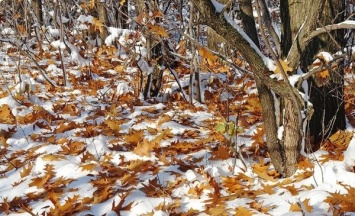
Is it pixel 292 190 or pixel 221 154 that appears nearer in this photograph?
pixel 292 190

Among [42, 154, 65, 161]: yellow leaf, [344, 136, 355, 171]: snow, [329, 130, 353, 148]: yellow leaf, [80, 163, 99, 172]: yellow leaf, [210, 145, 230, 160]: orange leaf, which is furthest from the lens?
[42, 154, 65, 161]: yellow leaf

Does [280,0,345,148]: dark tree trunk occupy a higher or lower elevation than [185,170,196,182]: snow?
higher

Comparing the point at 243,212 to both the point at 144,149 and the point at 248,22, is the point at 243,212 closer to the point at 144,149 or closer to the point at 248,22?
the point at 144,149

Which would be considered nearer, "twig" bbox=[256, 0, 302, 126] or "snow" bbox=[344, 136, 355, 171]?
"twig" bbox=[256, 0, 302, 126]

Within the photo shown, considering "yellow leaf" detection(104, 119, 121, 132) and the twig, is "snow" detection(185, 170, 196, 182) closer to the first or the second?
the twig

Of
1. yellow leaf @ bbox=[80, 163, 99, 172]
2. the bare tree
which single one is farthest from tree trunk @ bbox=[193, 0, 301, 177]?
yellow leaf @ bbox=[80, 163, 99, 172]

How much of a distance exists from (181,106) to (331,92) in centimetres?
249

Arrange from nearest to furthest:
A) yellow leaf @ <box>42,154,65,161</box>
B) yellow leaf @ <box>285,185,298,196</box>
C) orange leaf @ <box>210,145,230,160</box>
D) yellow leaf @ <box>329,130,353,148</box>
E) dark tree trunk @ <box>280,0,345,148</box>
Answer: yellow leaf @ <box>285,185,298,196</box> → dark tree trunk @ <box>280,0,345,148</box> → yellow leaf @ <box>329,130,353,148</box> → orange leaf @ <box>210,145,230,160</box> → yellow leaf @ <box>42,154,65,161</box>

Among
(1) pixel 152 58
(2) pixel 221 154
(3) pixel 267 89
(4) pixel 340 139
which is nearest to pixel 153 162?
(2) pixel 221 154

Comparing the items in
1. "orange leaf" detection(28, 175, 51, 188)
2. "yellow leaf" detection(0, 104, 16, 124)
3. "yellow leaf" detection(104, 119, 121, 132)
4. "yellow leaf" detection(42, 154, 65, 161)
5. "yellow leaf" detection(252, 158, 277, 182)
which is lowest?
"orange leaf" detection(28, 175, 51, 188)

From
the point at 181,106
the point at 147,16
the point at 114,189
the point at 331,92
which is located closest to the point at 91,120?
the point at 181,106

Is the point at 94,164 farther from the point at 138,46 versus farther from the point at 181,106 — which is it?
the point at 138,46

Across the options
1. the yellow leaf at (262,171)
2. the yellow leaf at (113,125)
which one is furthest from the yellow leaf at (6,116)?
the yellow leaf at (262,171)

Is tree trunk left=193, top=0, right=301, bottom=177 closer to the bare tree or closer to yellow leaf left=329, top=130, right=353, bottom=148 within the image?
the bare tree
